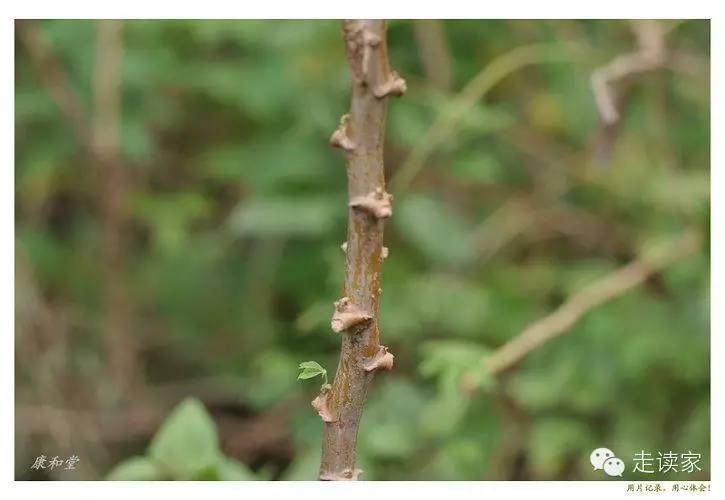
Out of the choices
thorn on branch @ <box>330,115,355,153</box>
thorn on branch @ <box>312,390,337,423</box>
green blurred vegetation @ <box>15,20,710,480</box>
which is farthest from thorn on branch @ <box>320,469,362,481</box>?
green blurred vegetation @ <box>15,20,710,480</box>

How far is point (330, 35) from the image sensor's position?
92cm

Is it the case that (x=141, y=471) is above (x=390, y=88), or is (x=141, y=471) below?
below

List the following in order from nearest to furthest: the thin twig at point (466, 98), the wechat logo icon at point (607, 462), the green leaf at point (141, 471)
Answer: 1. the green leaf at point (141, 471)
2. the wechat logo icon at point (607, 462)
3. the thin twig at point (466, 98)

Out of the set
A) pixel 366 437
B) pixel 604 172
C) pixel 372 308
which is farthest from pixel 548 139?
pixel 372 308

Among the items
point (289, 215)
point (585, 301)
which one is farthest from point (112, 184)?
point (585, 301)

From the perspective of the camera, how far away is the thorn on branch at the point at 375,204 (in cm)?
35

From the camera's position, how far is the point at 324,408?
0.39 m

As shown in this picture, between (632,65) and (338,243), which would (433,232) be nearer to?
(338,243)

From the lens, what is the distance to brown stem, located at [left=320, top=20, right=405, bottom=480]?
1.13 feet

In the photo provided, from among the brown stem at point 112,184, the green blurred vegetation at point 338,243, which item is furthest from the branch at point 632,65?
the brown stem at point 112,184

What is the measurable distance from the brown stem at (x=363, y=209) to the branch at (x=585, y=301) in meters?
0.31

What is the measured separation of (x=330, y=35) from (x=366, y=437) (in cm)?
43

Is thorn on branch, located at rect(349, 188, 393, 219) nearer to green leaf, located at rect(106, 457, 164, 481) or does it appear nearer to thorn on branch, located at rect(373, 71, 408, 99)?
thorn on branch, located at rect(373, 71, 408, 99)

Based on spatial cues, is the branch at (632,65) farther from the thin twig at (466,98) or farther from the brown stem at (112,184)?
the brown stem at (112,184)
